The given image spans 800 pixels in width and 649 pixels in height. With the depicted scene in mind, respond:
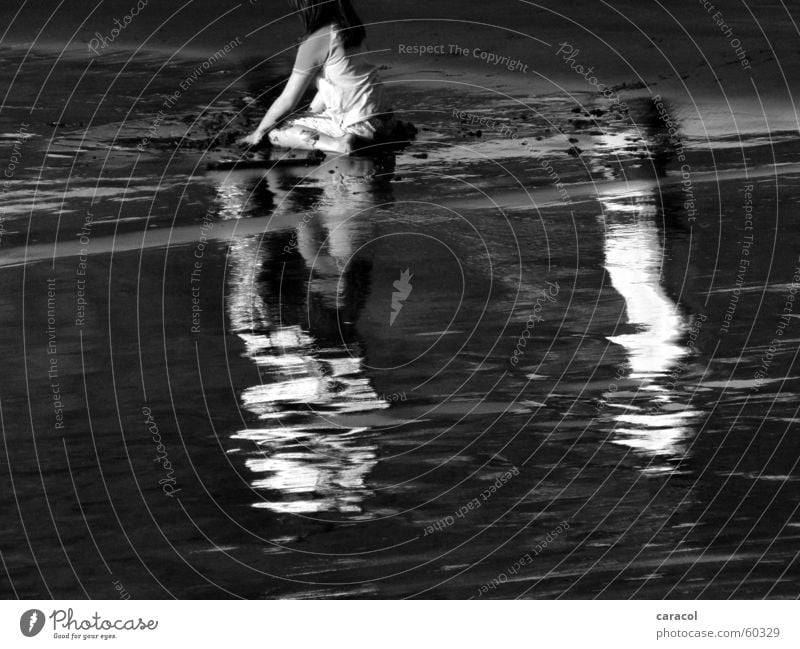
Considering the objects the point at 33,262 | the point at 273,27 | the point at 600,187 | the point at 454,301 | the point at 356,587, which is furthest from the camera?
the point at 273,27

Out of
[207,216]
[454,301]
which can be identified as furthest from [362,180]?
[454,301]

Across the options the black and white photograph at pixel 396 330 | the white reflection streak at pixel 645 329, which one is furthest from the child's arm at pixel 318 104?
the white reflection streak at pixel 645 329

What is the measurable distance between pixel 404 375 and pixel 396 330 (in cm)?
49

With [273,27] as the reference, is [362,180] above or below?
below

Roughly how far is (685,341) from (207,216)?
290 centimetres

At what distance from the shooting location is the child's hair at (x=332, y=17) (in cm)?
884

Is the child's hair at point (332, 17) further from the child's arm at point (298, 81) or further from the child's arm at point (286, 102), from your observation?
the child's arm at point (286, 102)

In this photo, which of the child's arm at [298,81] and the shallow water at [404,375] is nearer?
the shallow water at [404,375]

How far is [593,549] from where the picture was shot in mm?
4414

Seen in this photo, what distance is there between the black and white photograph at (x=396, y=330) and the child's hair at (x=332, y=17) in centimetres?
3

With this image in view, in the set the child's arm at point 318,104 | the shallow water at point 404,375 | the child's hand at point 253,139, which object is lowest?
the shallow water at point 404,375

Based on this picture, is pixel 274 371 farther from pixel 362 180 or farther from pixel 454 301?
pixel 362 180

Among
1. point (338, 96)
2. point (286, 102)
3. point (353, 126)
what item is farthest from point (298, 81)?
point (353, 126)

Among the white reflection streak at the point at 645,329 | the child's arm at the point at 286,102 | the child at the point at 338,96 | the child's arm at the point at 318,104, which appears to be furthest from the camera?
the child's arm at the point at 318,104
